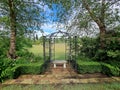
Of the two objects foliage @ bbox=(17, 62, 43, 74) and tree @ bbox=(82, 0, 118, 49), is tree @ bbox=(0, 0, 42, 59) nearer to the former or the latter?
foliage @ bbox=(17, 62, 43, 74)

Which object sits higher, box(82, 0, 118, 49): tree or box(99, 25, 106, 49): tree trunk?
box(82, 0, 118, 49): tree

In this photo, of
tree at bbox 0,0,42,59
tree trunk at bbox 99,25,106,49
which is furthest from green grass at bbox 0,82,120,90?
tree at bbox 0,0,42,59

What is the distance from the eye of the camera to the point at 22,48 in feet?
52.3

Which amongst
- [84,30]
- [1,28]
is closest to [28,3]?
[1,28]

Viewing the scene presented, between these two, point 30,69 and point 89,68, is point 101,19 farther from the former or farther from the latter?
point 30,69

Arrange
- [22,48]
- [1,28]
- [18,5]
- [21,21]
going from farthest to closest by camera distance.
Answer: [22,48], [1,28], [21,21], [18,5]

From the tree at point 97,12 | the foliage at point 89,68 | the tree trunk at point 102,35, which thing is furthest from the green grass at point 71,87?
the tree at point 97,12

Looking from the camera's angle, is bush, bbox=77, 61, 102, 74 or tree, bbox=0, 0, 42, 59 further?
tree, bbox=0, 0, 42, 59

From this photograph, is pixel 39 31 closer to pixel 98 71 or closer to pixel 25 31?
pixel 25 31

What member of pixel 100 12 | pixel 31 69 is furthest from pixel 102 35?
pixel 31 69

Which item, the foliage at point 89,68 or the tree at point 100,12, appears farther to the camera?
the tree at point 100,12

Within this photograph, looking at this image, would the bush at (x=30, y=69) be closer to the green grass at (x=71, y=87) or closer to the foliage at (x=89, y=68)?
the foliage at (x=89, y=68)

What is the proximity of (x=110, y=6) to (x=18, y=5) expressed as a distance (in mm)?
6415

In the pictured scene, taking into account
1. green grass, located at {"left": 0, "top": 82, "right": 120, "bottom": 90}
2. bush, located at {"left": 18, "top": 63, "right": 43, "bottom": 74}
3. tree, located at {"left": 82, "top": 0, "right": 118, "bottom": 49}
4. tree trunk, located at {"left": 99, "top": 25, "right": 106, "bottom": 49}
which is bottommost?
green grass, located at {"left": 0, "top": 82, "right": 120, "bottom": 90}
